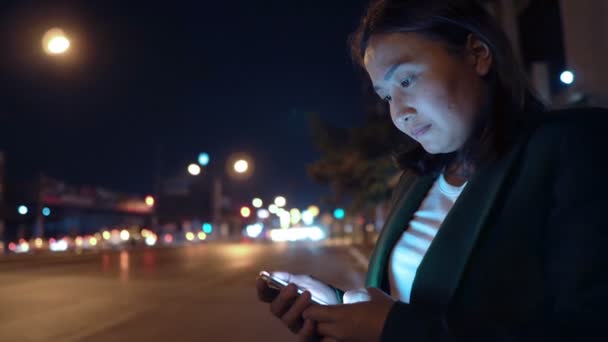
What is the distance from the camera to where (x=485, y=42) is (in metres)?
1.20

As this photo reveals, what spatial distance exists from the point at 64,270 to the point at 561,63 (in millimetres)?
14546

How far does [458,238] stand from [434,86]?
35 cm

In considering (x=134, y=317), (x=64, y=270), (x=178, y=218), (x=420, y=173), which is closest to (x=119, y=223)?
(x=178, y=218)

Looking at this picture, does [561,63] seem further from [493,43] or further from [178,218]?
[178,218]

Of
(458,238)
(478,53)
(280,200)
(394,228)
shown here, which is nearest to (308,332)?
(458,238)

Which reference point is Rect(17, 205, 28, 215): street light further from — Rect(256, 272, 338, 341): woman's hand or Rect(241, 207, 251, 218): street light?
Rect(241, 207, 251, 218): street light

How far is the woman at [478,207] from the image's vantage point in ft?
2.87

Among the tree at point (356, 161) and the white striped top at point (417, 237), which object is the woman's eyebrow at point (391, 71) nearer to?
the white striped top at point (417, 237)

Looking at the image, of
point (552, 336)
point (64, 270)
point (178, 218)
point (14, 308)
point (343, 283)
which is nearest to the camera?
point (552, 336)

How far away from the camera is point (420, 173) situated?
156cm

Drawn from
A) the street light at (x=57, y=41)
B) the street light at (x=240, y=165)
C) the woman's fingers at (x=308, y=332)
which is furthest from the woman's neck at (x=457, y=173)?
the street light at (x=240, y=165)

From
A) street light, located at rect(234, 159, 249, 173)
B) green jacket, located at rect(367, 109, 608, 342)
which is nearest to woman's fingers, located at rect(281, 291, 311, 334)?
green jacket, located at rect(367, 109, 608, 342)

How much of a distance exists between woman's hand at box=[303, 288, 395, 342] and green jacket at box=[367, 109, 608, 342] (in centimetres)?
3

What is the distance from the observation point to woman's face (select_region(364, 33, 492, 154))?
115 centimetres
